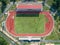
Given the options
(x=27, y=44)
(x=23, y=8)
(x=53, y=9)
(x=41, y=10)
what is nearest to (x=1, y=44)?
(x=27, y=44)

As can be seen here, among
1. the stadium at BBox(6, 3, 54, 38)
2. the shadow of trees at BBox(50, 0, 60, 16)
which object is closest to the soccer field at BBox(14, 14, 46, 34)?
the stadium at BBox(6, 3, 54, 38)

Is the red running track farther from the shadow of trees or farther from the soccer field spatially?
the shadow of trees

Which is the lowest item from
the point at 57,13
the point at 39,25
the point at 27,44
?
the point at 27,44

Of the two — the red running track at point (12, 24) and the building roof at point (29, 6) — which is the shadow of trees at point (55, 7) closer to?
the red running track at point (12, 24)

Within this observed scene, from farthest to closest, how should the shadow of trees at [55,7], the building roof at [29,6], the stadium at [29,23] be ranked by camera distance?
the stadium at [29,23]
the shadow of trees at [55,7]
the building roof at [29,6]

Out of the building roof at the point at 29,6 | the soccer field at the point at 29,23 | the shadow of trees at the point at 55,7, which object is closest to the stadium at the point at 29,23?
the soccer field at the point at 29,23

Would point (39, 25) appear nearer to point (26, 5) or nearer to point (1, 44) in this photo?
point (26, 5)

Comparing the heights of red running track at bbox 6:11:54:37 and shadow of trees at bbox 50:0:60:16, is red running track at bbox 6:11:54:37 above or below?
below

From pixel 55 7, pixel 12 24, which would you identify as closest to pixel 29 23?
pixel 12 24
